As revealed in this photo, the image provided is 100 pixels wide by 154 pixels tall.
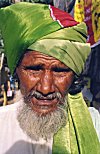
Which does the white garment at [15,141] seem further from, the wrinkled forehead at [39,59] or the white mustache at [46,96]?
the wrinkled forehead at [39,59]

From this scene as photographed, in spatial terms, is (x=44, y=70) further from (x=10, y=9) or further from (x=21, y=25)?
(x=10, y=9)

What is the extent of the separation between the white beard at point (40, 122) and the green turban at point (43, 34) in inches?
10.5

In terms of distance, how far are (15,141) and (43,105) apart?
0.30 m

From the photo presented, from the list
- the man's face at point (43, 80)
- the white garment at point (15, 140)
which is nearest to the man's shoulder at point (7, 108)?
the white garment at point (15, 140)

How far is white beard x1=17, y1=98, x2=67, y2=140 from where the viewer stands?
7.12ft

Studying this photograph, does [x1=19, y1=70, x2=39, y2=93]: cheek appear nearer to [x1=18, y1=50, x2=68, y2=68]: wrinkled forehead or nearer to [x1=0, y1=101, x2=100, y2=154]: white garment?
[x1=18, y1=50, x2=68, y2=68]: wrinkled forehead

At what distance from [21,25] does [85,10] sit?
2.28 metres

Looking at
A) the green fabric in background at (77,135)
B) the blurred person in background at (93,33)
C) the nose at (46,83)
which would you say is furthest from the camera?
the blurred person in background at (93,33)

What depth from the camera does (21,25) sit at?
2.15 m

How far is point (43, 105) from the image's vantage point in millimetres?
2113

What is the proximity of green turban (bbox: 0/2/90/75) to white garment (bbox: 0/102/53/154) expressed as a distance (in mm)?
312

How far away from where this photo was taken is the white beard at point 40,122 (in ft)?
7.12

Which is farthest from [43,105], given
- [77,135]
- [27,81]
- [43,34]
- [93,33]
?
[93,33]

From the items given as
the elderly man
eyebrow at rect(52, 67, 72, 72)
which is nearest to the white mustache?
the elderly man
